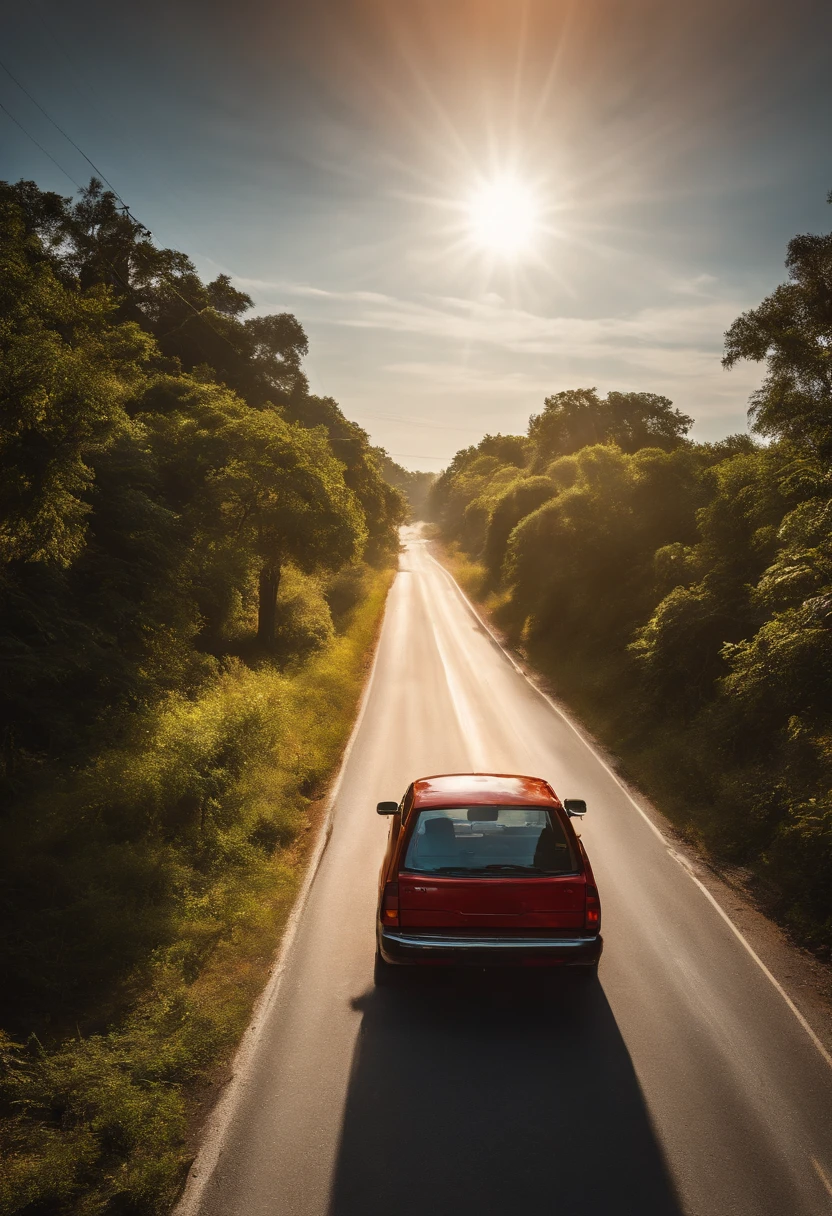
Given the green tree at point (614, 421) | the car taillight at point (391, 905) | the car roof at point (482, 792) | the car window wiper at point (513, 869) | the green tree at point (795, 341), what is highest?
the green tree at point (614, 421)

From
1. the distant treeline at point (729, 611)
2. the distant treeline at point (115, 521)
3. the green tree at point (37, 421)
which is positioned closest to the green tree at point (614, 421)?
the distant treeline at point (729, 611)

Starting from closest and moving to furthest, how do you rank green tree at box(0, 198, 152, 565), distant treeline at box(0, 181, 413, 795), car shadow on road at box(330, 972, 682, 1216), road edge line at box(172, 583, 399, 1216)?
car shadow on road at box(330, 972, 682, 1216) → road edge line at box(172, 583, 399, 1216) → green tree at box(0, 198, 152, 565) → distant treeline at box(0, 181, 413, 795)

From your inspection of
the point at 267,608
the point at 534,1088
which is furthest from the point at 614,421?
the point at 534,1088

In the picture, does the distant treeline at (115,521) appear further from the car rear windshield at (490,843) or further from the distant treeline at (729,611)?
the distant treeline at (729,611)

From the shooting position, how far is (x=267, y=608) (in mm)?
24516

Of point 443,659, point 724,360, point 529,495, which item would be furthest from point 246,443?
point 529,495

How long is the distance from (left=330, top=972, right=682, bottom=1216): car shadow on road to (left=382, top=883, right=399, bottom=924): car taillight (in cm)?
89

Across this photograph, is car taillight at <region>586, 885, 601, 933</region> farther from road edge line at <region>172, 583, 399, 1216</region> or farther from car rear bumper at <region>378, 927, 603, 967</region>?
road edge line at <region>172, 583, 399, 1216</region>

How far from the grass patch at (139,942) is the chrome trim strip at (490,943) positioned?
1.75 metres

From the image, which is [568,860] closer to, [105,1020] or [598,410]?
[105,1020]

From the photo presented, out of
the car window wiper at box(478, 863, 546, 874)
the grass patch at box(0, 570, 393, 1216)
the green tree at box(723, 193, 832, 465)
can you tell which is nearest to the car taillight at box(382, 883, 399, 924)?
the car window wiper at box(478, 863, 546, 874)

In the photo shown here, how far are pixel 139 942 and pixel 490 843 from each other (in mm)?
3736

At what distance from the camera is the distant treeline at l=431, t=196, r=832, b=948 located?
977 centimetres

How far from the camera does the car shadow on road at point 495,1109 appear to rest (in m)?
4.13
